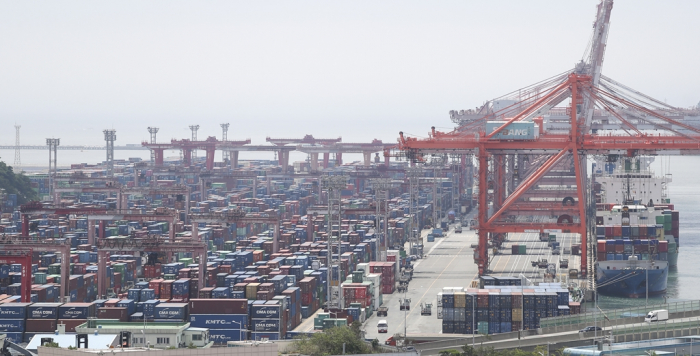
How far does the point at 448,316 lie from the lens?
39156 millimetres

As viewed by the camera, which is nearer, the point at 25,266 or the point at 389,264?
the point at 25,266

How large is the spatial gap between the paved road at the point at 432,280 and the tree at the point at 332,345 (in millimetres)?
6990

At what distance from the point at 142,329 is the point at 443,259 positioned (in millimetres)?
32802

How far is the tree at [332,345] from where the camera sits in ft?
94.4

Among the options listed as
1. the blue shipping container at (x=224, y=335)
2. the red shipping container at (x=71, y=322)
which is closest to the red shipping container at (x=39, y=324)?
the red shipping container at (x=71, y=322)

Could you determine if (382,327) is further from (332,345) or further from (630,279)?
(630,279)

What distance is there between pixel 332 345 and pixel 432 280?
24.1 m

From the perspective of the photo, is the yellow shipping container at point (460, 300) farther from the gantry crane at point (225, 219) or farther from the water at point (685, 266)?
the gantry crane at point (225, 219)

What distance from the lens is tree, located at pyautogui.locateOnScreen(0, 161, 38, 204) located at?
9156cm

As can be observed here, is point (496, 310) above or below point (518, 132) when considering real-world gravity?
below

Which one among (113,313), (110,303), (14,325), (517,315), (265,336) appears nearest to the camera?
(14,325)

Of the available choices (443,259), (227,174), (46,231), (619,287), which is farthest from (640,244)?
(227,174)

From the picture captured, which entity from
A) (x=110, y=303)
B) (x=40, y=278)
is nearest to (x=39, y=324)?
(x=110, y=303)

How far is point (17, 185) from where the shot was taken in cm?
9362
